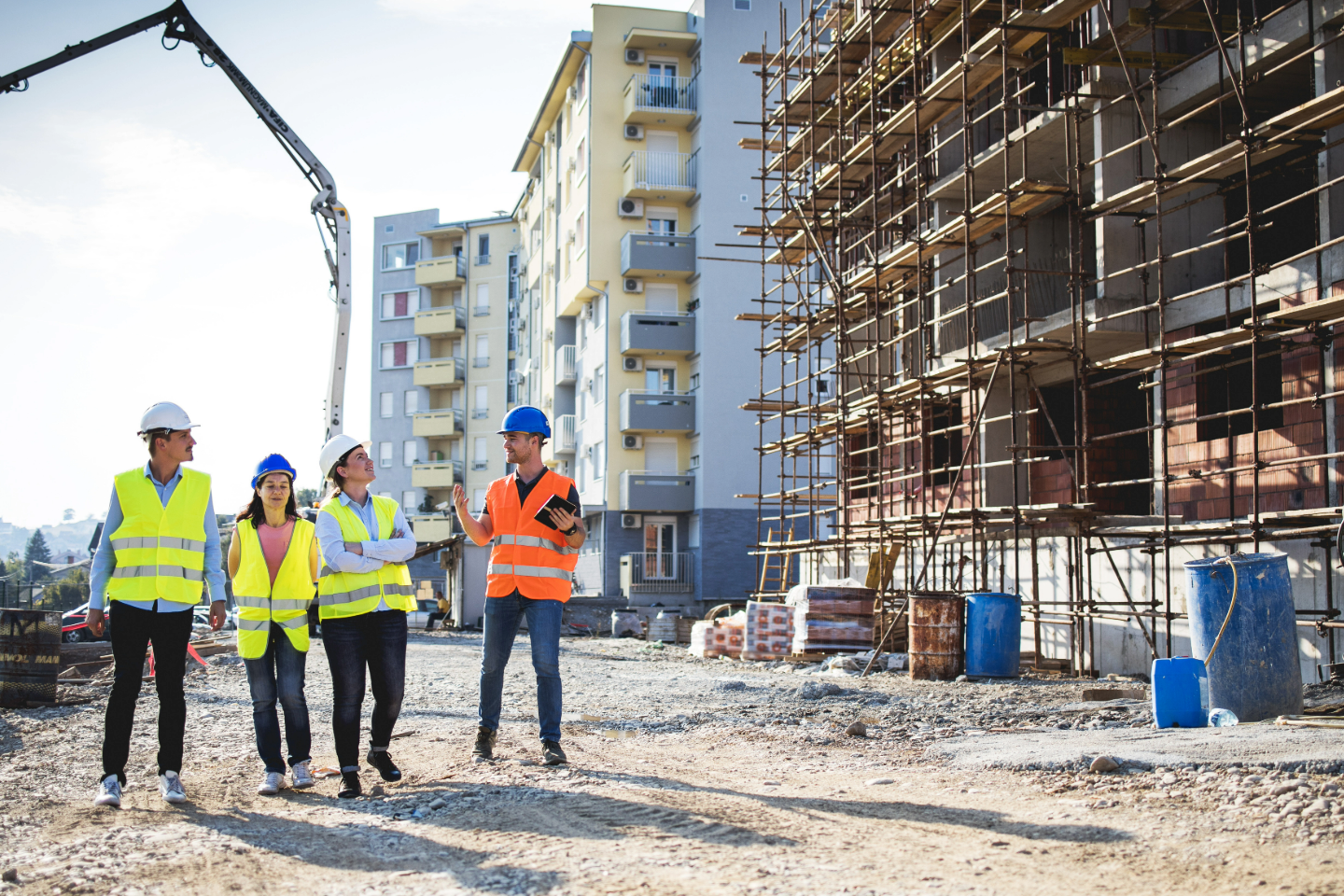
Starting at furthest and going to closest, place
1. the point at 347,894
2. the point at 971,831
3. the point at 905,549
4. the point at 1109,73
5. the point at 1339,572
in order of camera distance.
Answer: the point at 905,549, the point at 1109,73, the point at 1339,572, the point at 971,831, the point at 347,894

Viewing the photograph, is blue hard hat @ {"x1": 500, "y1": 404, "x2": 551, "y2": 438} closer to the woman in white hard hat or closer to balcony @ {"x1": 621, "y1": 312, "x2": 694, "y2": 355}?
the woman in white hard hat

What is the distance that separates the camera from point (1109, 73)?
53.5 feet

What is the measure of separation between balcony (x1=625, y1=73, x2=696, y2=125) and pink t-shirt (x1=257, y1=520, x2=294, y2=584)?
36.2m

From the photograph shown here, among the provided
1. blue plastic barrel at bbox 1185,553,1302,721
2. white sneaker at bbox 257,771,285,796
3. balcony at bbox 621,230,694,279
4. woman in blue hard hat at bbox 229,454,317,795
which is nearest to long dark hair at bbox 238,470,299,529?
woman in blue hard hat at bbox 229,454,317,795

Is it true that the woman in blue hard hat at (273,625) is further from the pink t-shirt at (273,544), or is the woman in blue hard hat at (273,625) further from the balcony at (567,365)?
the balcony at (567,365)

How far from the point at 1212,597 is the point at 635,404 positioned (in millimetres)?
32551

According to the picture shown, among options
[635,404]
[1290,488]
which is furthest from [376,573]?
[635,404]

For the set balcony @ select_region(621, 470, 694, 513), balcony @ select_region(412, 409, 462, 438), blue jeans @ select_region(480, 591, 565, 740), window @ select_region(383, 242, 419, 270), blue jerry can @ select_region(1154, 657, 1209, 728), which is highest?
window @ select_region(383, 242, 419, 270)

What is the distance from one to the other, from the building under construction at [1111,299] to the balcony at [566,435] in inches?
998

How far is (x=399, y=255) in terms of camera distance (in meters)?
68.4

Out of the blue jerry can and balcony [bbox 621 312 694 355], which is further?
balcony [bbox 621 312 694 355]

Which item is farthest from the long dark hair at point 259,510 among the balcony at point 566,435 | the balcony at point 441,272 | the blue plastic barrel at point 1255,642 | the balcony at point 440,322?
the balcony at point 441,272

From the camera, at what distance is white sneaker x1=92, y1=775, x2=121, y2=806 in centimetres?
616

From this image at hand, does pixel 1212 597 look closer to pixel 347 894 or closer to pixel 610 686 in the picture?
pixel 347 894
